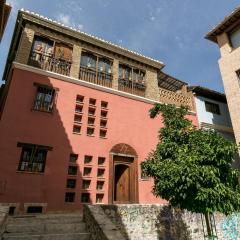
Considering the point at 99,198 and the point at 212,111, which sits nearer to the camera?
the point at 99,198

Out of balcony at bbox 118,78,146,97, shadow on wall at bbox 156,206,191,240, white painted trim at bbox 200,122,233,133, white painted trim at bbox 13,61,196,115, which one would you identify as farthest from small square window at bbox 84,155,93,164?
white painted trim at bbox 200,122,233,133

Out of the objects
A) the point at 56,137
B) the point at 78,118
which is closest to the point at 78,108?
the point at 78,118

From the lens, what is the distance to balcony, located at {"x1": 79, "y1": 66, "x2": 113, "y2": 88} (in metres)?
13.6

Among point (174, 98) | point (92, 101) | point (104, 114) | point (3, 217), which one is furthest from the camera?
point (174, 98)

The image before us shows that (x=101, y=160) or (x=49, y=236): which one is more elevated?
(x=101, y=160)

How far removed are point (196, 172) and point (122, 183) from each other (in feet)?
20.7

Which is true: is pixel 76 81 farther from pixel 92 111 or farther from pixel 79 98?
pixel 92 111

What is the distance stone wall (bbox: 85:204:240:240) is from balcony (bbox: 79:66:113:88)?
7.98 metres

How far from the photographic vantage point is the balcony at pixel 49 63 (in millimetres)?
12266

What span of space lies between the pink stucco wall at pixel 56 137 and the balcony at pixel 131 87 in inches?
37.3

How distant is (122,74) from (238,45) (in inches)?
310

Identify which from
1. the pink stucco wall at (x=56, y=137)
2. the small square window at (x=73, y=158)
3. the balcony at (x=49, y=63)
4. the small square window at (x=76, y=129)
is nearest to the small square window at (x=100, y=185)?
the pink stucco wall at (x=56, y=137)

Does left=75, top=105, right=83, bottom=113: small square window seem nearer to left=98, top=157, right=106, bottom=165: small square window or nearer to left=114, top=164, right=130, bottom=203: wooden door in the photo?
left=98, top=157, right=106, bottom=165: small square window

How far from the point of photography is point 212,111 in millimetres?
17812
